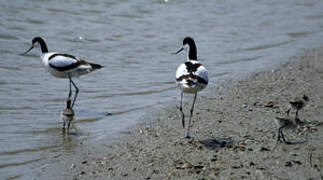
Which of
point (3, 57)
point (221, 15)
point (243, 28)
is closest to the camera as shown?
point (3, 57)

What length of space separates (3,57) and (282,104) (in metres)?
6.68

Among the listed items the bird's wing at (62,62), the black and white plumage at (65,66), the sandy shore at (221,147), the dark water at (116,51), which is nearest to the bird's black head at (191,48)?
the sandy shore at (221,147)

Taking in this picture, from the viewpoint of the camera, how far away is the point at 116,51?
12734 mm

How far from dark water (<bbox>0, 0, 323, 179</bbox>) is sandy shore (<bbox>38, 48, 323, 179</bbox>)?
63 centimetres

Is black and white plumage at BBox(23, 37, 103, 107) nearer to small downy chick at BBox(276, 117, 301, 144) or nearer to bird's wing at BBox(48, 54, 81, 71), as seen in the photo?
bird's wing at BBox(48, 54, 81, 71)

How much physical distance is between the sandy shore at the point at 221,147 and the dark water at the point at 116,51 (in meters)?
0.63

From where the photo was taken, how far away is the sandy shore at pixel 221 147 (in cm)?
538

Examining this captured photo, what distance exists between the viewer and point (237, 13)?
17.7 metres

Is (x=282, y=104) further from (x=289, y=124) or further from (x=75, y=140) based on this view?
(x=75, y=140)

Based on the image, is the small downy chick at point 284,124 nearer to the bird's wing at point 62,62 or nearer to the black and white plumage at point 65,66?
the black and white plumage at point 65,66

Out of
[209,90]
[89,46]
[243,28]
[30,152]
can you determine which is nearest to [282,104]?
[209,90]

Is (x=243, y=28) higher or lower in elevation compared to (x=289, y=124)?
higher

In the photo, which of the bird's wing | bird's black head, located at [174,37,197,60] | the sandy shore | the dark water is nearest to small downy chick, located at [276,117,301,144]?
the sandy shore

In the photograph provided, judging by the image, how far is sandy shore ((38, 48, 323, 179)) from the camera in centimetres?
538
